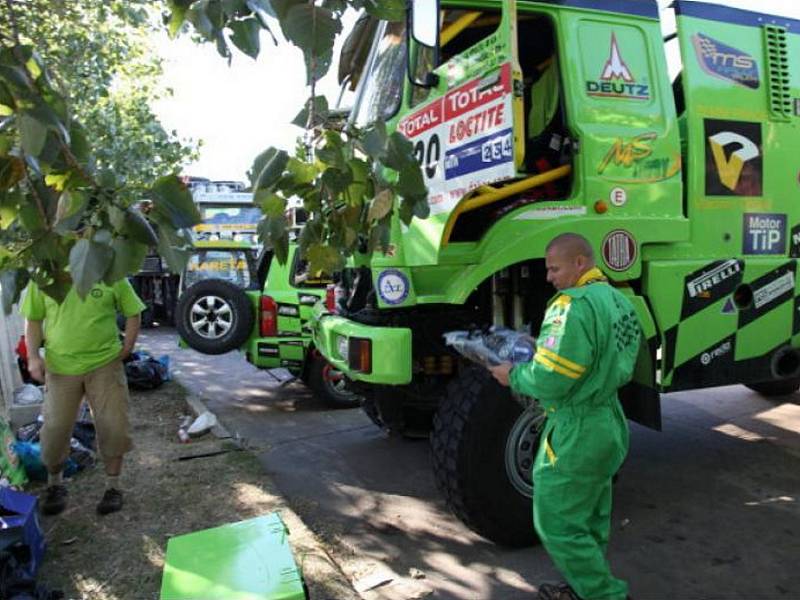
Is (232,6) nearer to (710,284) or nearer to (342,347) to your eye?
(342,347)

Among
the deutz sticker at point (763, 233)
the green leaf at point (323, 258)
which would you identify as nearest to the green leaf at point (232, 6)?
the green leaf at point (323, 258)

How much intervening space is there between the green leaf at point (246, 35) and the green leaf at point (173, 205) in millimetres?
361

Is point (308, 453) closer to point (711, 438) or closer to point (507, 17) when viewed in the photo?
point (711, 438)

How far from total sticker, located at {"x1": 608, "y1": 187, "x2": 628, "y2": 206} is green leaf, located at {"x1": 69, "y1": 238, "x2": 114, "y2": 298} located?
2.97 m

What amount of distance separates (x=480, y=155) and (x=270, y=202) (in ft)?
5.43

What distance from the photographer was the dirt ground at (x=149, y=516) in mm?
3283

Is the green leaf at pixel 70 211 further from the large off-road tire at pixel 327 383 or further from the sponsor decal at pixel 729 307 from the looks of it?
the large off-road tire at pixel 327 383

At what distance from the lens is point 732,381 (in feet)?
13.9

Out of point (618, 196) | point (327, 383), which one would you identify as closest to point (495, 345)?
point (618, 196)

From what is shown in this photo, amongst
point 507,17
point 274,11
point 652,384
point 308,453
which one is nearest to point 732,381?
point 652,384

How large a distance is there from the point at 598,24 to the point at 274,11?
2860mm

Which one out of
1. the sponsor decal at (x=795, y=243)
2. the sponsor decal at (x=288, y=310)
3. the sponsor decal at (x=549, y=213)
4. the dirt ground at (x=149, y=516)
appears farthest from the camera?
the sponsor decal at (x=288, y=310)

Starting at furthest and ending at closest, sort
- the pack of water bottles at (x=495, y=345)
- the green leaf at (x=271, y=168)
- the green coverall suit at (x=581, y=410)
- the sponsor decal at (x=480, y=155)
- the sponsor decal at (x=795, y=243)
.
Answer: the sponsor decal at (x=795, y=243), the pack of water bottles at (x=495, y=345), the sponsor decal at (x=480, y=155), the green coverall suit at (x=581, y=410), the green leaf at (x=271, y=168)

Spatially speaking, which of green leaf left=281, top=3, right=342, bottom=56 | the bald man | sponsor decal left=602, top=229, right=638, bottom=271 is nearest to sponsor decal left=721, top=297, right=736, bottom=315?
sponsor decal left=602, top=229, right=638, bottom=271
